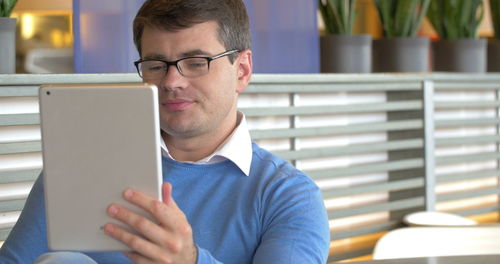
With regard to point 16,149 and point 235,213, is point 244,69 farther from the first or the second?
point 16,149

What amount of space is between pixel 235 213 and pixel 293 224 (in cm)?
10

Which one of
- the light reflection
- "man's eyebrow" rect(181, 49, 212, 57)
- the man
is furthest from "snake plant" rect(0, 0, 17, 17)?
the light reflection

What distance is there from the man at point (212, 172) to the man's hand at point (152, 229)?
0.22 meters

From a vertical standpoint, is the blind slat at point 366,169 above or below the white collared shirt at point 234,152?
below

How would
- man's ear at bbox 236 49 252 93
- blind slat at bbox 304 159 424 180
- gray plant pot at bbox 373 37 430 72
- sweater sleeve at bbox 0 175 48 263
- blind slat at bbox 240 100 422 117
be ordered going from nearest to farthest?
sweater sleeve at bbox 0 175 48 263
man's ear at bbox 236 49 252 93
blind slat at bbox 240 100 422 117
blind slat at bbox 304 159 424 180
gray plant pot at bbox 373 37 430 72

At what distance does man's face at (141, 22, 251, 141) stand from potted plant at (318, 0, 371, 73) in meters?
1.78

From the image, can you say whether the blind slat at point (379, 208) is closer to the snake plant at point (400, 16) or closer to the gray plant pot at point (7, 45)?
the snake plant at point (400, 16)

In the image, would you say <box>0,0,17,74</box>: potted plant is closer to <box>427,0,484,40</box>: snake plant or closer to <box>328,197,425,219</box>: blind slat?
<box>328,197,425,219</box>: blind slat

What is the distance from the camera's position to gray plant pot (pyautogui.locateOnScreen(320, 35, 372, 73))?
3.17 meters

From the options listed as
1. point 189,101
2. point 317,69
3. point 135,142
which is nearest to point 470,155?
point 317,69

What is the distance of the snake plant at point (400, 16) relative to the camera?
3391 mm

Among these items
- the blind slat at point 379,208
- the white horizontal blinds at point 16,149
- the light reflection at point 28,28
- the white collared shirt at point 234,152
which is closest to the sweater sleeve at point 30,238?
the white collared shirt at point 234,152

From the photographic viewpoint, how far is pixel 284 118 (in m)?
3.00

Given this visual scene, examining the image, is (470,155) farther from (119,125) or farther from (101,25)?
(119,125)
